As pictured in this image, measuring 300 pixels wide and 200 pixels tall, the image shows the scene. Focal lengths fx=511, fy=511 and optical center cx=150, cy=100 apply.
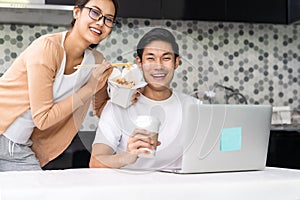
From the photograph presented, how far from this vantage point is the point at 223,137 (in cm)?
149

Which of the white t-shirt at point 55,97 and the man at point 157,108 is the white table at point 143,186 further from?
the white t-shirt at point 55,97

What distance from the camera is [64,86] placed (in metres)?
2.12

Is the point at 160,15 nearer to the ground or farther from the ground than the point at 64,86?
farther from the ground

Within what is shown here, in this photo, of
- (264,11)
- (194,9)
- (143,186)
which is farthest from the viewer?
(264,11)

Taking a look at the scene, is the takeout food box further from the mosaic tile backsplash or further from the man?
the mosaic tile backsplash

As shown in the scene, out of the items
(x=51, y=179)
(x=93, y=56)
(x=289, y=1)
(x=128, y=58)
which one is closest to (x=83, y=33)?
(x=93, y=56)

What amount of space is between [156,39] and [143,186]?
0.58 metres

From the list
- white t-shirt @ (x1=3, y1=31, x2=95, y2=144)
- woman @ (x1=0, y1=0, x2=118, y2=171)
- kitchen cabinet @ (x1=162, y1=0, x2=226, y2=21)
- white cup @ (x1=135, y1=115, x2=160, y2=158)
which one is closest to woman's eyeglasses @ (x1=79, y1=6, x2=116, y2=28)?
woman @ (x1=0, y1=0, x2=118, y2=171)

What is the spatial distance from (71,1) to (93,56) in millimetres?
1200

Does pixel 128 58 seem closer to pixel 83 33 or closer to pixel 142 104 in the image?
pixel 142 104

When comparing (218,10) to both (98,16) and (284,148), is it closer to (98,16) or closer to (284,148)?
(284,148)

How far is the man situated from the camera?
1.54 m

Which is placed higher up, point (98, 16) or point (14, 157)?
point (98, 16)

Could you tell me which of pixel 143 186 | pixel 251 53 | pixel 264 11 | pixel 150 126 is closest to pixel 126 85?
pixel 150 126
